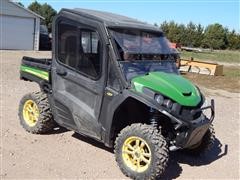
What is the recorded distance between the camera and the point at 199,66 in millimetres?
18219

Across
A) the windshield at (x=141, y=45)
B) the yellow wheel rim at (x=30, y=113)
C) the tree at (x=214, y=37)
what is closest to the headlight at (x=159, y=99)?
the windshield at (x=141, y=45)

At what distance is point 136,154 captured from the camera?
17.6 ft

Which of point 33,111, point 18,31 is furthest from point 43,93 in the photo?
point 18,31

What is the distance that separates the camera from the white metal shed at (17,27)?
2845 centimetres

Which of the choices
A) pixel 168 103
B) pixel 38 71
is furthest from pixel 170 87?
pixel 38 71

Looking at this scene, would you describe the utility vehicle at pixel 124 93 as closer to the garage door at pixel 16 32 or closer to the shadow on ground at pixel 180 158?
the shadow on ground at pixel 180 158

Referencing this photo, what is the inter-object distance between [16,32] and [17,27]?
404 millimetres

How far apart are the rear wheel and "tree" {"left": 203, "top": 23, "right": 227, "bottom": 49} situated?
51.5 metres

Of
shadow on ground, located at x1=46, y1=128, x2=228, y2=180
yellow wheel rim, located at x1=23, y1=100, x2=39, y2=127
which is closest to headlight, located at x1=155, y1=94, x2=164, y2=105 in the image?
shadow on ground, located at x1=46, y1=128, x2=228, y2=180

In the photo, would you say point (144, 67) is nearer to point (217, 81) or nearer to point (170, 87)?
point (170, 87)

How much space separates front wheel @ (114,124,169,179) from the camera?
5094mm

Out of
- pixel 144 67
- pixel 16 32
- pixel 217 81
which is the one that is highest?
pixel 144 67

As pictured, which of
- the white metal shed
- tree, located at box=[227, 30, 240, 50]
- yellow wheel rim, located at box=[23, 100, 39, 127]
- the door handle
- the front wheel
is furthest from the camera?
tree, located at box=[227, 30, 240, 50]

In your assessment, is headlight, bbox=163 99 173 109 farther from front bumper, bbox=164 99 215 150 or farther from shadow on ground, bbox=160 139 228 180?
shadow on ground, bbox=160 139 228 180
